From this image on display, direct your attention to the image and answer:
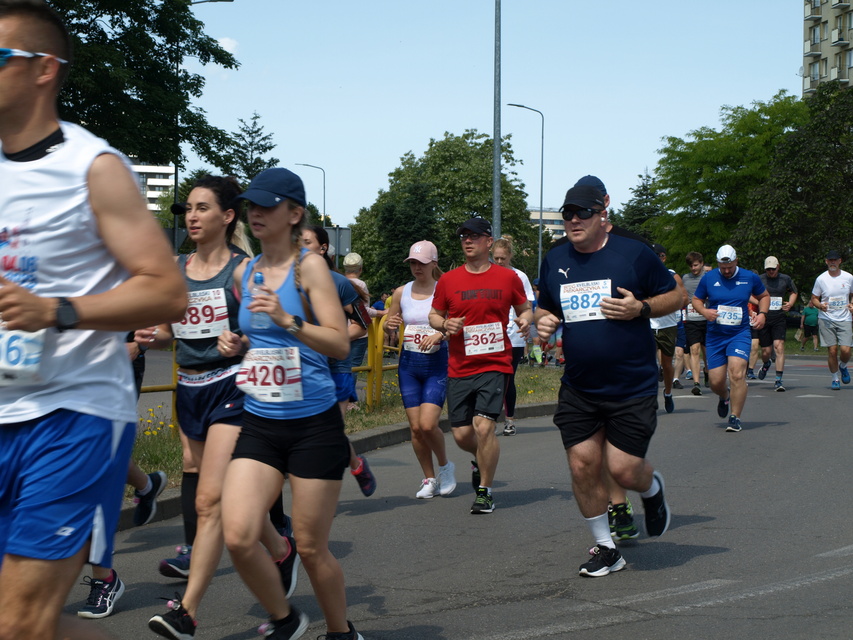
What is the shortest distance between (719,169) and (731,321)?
5379 centimetres

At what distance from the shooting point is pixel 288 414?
4293 mm

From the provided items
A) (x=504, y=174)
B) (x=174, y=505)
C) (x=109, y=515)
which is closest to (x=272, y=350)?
(x=109, y=515)

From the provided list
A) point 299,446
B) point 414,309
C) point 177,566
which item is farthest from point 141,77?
point 299,446

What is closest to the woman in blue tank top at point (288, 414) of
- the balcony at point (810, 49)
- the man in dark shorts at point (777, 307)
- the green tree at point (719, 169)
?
the man in dark shorts at point (777, 307)

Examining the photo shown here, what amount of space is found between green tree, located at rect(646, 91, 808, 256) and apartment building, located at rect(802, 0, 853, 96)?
2050 centimetres

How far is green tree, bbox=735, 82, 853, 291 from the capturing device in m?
48.0

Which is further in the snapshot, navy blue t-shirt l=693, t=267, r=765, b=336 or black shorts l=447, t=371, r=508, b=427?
navy blue t-shirt l=693, t=267, r=765, b=336

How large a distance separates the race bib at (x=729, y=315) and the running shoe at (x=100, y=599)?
8.45 meters

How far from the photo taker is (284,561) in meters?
5.05

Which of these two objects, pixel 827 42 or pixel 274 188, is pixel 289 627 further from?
pixel 827 42

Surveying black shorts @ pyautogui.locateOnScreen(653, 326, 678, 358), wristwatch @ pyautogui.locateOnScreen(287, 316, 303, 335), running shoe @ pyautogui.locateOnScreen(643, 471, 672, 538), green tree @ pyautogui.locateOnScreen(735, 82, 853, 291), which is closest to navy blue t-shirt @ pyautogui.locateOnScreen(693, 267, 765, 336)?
black shorts @ pyautogui.locateOnScreen(653, 326, 678, 358)

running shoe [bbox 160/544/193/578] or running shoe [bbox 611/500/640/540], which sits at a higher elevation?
running shoe [bbox 611/500/640/540]

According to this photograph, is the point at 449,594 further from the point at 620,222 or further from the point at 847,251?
the point at 620,222

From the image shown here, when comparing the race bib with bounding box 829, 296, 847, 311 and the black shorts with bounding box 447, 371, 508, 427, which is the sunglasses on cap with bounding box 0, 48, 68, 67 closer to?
the black shorts with bounding box 447, 371, 508, 427
